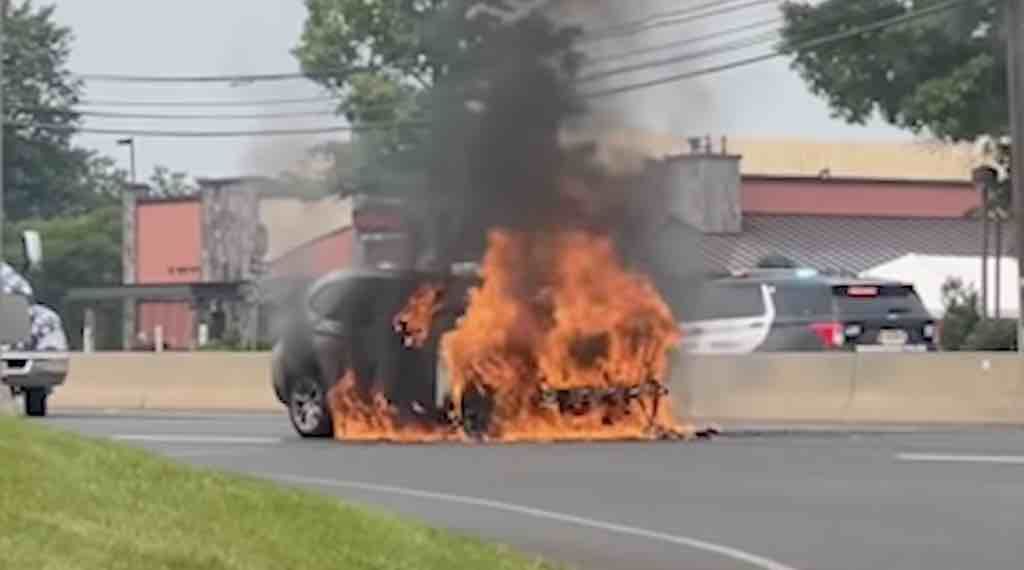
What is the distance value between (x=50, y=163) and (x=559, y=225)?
7080 cm

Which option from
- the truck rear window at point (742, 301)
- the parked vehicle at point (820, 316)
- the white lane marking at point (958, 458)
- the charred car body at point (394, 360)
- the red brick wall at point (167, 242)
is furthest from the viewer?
the red brick wall at point (167, 242)

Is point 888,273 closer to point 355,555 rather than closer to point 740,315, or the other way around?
point 740,315

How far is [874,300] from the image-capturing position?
35.7 m

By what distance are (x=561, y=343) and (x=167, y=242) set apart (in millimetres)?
49560

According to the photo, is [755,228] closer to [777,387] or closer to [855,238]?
[855,238]

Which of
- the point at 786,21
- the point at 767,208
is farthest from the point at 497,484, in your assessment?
the point at 767,208

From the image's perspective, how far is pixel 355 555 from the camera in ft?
33.0

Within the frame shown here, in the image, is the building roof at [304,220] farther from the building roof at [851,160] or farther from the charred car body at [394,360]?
the building roof at [851,160]

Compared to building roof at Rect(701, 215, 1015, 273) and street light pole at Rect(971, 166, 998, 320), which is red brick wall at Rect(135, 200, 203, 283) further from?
street light pole at Rect(971, 166, 998, 320)

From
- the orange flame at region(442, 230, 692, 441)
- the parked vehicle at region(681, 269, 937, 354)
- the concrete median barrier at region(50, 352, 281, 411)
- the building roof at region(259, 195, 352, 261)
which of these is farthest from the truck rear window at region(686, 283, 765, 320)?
the orange flame at region(442, 230, 692, 441)

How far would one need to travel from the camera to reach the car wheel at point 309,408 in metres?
23.3

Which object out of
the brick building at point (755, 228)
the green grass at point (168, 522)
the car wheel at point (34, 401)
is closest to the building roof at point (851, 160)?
the brick building at point (755, 228)

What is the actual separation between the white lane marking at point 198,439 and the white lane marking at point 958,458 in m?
6.32

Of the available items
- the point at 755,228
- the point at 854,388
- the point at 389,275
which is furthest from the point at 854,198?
the point at 389,275
